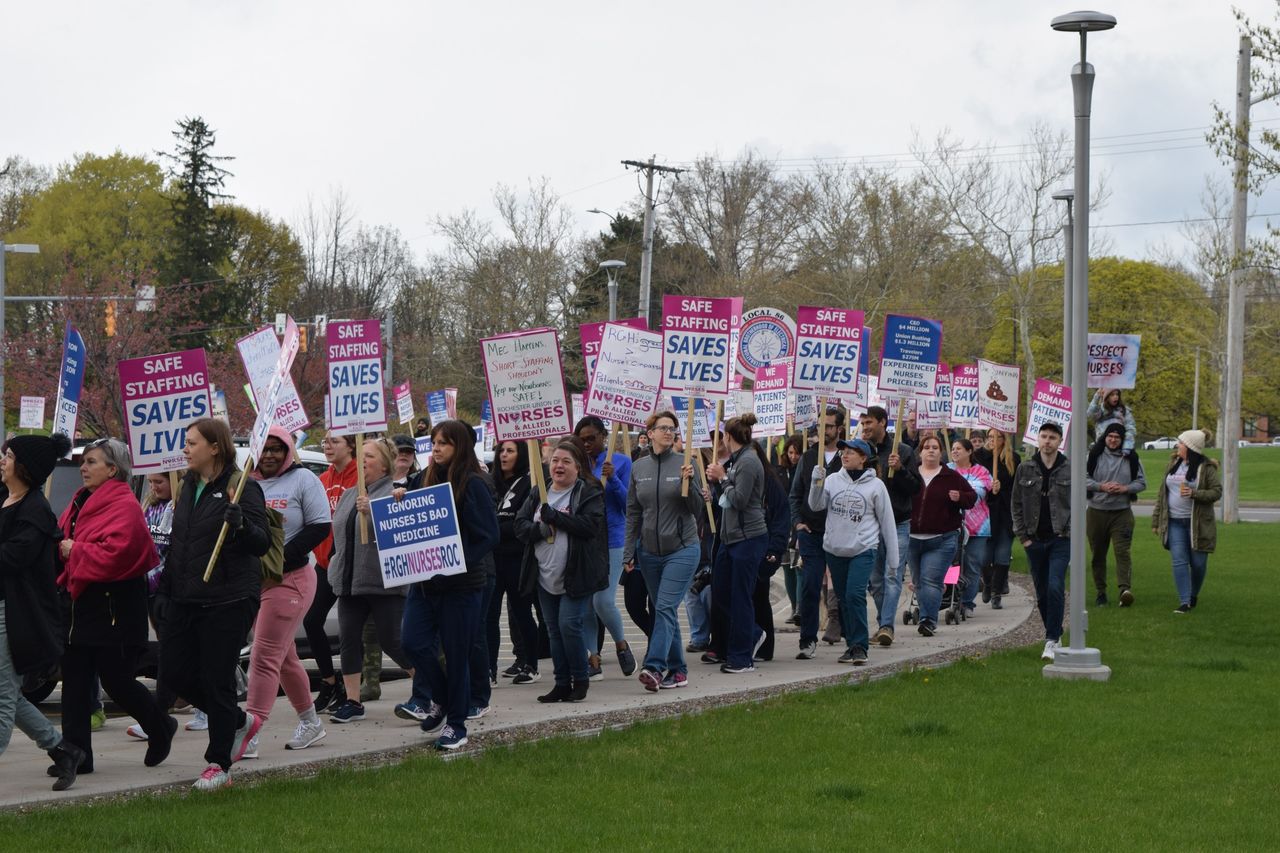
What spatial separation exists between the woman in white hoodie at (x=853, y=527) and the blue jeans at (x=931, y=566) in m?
1.89

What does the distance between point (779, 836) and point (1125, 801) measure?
1.90 m

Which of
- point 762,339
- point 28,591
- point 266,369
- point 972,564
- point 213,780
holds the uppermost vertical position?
point 762,339

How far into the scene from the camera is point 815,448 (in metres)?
16.0

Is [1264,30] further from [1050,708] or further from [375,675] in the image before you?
[375,675]

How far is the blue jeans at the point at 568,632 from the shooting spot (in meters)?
11.3

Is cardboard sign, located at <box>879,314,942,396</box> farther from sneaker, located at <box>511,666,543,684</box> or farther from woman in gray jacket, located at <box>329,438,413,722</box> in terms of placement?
woman in gray jacket, located at <box>329,438,413,722</box>

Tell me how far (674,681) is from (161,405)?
422cm

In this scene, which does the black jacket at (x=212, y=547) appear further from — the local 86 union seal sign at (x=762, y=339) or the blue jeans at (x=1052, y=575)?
the local 86 union seal sign at (x=762, y=339)

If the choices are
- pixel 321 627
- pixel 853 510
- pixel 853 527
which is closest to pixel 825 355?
pixel 853 510

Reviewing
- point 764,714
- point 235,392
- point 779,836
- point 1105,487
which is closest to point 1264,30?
point 1105,487

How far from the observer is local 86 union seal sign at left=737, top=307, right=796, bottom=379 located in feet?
69.2

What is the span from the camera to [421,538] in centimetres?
945

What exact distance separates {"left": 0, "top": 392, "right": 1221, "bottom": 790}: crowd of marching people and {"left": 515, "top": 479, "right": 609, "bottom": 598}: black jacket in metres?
0.02

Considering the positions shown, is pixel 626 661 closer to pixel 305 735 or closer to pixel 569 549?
pixel 569 549
